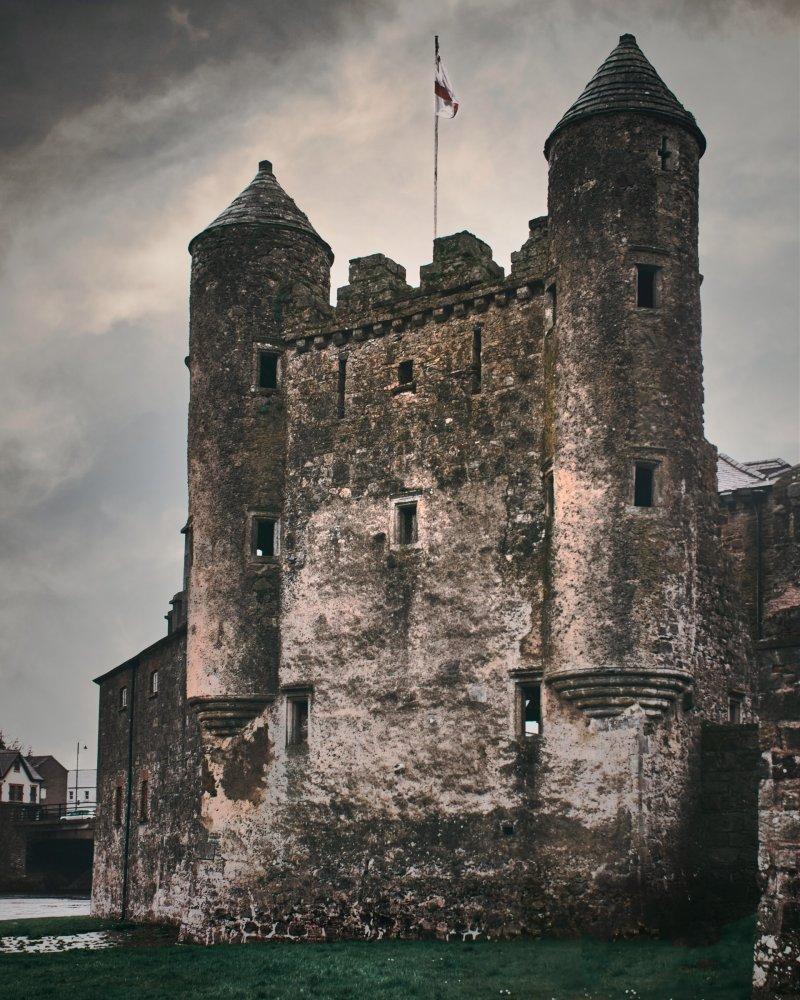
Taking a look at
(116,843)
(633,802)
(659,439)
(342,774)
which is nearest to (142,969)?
(342,774)

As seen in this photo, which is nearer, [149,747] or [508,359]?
[508,359]

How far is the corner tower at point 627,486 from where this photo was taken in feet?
84.3

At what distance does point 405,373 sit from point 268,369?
3635 mm

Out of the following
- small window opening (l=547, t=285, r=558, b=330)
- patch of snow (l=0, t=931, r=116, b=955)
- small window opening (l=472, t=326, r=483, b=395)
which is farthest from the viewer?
patch of snow (l=0, t=931, r=116, b=955)

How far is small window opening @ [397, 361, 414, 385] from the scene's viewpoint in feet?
101

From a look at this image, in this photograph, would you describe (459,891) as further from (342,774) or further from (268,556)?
(268,556)

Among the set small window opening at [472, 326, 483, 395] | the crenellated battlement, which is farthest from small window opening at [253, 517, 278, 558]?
small window opening at [472, 326, 483, 395]

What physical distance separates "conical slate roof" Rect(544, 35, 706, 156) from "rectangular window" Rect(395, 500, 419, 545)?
7675 millimetres

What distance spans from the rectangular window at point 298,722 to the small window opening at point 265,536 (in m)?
3.32

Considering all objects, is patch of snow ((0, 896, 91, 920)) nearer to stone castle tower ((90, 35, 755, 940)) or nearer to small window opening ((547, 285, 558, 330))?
stone castle tower ((90, 35, 755, 940))

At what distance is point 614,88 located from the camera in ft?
93.7

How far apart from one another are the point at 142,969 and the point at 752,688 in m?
13.1

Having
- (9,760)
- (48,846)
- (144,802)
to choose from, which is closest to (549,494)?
(144,802)

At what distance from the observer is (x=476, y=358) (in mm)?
29984
